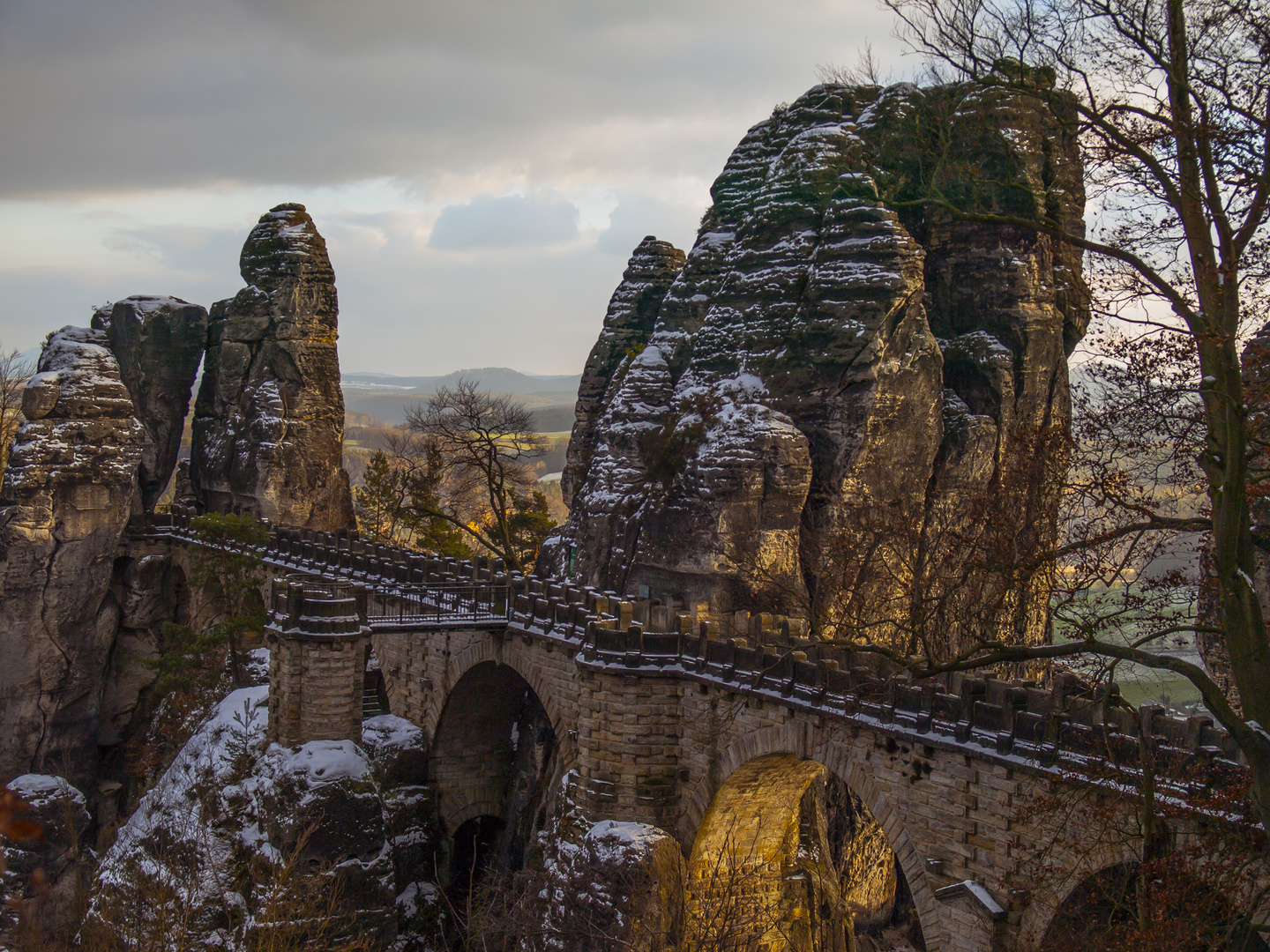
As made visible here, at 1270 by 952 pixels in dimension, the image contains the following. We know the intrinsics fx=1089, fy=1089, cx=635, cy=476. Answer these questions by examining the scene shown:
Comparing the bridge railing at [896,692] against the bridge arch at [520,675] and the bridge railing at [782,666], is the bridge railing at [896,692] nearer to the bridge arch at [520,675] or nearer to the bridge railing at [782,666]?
the bridge railing at [782,666]

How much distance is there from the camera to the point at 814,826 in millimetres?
23547

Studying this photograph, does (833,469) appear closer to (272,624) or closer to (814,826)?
(814,826)

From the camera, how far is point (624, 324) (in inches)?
1689

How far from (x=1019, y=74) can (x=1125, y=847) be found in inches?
375

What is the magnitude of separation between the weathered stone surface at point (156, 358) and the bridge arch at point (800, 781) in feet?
113

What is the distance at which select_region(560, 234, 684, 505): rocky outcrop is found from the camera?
42688mm

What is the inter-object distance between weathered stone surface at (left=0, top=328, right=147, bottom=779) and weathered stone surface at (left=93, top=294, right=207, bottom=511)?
16.0ft

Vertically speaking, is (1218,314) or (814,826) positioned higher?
(1218,314)

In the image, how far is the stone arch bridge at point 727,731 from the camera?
15.1 m

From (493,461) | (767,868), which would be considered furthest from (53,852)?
(767,868)

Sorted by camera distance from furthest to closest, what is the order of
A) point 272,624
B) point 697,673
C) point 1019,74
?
point 272,624, point 697,673, point 1019,74

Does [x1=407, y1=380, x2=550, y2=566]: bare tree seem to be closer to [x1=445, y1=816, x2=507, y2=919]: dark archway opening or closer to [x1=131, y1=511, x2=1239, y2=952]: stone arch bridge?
[x1=131, y1=511, x2=1239, y2=952]: stone arch bridge

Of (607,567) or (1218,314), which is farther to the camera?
(607,567)

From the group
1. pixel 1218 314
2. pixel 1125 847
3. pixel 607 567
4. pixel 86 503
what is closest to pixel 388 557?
pixel 607 567
